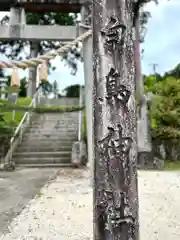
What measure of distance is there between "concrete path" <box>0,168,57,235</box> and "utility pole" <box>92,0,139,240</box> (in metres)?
2.03

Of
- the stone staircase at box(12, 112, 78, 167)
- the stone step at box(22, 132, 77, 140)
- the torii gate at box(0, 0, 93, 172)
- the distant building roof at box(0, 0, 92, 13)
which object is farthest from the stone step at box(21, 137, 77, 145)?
the distant building roof at box(0, 0, 92, 13)

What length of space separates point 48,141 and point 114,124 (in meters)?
8.24

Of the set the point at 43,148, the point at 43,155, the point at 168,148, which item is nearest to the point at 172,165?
the point at 168,148

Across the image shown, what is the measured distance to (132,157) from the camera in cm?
212

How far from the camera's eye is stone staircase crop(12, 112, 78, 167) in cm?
916

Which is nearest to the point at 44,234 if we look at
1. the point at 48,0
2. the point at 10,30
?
the point at 10,30

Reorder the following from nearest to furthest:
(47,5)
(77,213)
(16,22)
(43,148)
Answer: (77,213)
(16,22)
(47,5)
(43,148)

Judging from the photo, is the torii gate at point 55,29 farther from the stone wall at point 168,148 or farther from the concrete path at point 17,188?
the stone wall at point 168,148

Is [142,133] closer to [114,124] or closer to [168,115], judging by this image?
[168,115]

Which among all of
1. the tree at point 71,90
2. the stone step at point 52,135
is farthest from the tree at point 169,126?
the tree at point 71,90

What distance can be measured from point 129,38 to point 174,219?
267cm

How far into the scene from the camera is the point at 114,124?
2.11 m

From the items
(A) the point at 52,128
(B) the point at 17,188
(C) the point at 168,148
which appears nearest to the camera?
(B) the point at 17,188

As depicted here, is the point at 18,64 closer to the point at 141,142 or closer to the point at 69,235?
the point at 69,235
